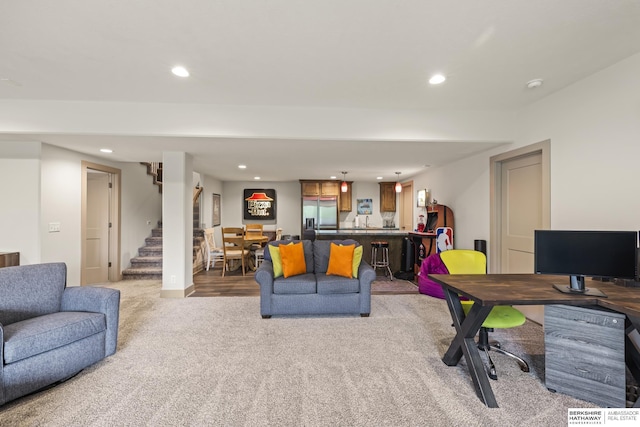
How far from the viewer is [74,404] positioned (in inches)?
73.9

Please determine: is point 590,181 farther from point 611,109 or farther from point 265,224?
point 265,224

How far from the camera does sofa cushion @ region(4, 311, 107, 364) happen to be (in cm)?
187

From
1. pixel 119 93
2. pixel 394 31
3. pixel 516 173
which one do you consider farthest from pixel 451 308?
pixel 119 93

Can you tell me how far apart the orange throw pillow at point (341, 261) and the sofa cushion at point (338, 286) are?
0.11 meters

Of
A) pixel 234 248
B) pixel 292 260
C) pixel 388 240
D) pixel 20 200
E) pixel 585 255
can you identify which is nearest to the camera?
pixel 585 255

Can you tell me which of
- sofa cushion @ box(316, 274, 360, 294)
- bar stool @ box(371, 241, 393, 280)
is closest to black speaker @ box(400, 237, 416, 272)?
bar stool @ box(371, 241, 393, 280)

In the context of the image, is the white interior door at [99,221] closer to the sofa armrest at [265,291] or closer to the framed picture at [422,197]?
the sofa armrest at [265,291]

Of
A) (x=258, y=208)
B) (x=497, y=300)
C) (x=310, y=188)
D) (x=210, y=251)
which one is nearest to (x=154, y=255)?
(x=210, y=251)

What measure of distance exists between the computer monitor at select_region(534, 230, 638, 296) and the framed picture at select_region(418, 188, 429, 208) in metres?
A: 4.11

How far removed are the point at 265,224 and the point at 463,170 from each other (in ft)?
19.2

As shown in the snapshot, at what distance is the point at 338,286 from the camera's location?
3.49 meters

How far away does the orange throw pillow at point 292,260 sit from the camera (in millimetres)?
3676

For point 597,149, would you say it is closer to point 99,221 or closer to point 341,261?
point 341,261

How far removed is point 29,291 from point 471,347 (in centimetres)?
363
